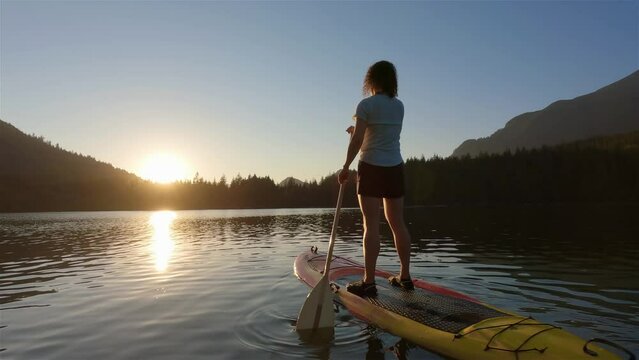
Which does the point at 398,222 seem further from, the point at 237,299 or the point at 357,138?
the point at 237,299

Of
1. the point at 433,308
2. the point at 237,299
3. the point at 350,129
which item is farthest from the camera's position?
the point at 237,299

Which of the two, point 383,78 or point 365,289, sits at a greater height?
point 383,78

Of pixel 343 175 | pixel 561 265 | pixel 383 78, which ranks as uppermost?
pixel 383 78

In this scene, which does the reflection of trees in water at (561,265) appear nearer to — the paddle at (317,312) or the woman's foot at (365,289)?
the woman's foot at (365,289)

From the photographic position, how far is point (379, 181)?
7094mm

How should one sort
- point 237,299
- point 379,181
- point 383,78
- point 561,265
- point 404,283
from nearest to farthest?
point 379,181
point 383,78
point 404,283
point 237,299
point 561,265

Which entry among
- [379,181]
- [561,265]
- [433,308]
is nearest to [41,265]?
[379,181]

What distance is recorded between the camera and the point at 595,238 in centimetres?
2302

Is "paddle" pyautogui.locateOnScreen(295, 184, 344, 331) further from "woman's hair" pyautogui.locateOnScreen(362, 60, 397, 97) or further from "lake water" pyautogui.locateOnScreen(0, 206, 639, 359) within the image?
"woman's hair" pyautogui.locateOnScreen(362, 60, 397, 97)

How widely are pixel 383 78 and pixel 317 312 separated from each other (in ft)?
13.2

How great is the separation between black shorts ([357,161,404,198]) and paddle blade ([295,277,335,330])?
177cm

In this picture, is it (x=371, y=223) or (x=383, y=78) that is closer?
(x=371, y=223)

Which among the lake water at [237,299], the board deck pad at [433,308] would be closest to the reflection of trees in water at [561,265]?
the lake water at [237,299]

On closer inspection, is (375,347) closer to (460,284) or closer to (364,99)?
(364,99)
